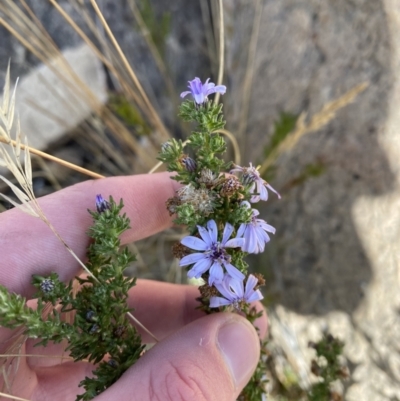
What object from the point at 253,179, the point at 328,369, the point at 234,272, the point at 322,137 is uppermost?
the point at 253,179

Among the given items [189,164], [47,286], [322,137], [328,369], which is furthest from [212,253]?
[322,137]

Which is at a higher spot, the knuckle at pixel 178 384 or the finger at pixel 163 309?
the knuckle at pixel 178 384

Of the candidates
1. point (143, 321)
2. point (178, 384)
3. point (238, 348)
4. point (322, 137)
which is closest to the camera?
point (178, 384)

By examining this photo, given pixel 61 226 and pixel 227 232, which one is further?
pixel 61 226

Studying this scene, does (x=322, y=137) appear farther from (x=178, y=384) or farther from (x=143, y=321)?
(x=178, y=384)

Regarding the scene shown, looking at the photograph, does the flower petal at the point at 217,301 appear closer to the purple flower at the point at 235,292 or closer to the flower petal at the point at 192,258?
the purple flower at the point at 235,292

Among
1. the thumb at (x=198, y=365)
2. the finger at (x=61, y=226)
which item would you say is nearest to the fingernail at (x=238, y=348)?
the thumb at (x=198, y=365)

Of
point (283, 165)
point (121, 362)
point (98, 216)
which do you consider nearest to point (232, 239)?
point (98, 216)
